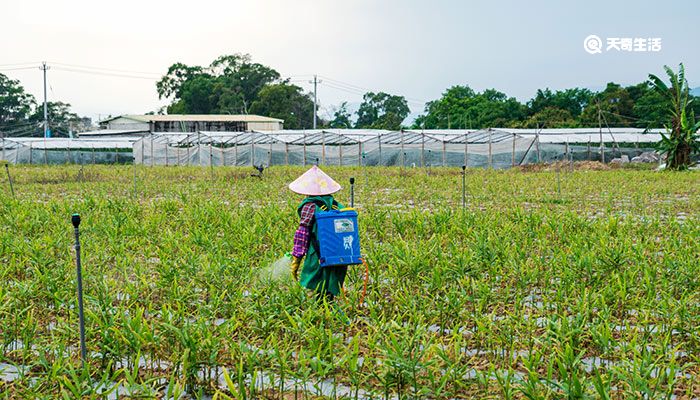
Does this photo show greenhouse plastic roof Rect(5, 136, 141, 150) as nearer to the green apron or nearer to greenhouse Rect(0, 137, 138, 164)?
greenhouse Rect(0, 137, 138, 164)

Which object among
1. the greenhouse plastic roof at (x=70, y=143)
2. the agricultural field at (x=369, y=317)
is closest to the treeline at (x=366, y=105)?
the greenhouse plastic roof at (x=70, y=143)

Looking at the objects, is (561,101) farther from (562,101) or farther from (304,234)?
(304,234)

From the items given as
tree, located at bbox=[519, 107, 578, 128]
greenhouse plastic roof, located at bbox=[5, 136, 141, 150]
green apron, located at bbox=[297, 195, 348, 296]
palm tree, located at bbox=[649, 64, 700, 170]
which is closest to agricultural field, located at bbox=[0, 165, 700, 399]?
green apron, located at bbox=[297, 195, 348, 296]

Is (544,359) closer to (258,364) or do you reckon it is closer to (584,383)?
(584,383)

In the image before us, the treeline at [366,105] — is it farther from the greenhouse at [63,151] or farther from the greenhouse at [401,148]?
the greenhouse at [63,151]

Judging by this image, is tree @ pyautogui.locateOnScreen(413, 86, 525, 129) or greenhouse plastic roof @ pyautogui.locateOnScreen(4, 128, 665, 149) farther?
tree @ pyautogui.locateOnScreen(413, 86, 525, 129)

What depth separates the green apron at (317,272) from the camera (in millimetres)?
3936

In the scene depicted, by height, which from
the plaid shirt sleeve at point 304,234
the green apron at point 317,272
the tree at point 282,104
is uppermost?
the tree at point 282,104

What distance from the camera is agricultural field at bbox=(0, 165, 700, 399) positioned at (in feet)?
9.38

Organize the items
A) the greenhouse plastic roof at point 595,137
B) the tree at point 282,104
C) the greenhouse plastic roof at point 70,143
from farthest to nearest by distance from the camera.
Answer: the tree at point 282,104 → the greenhouse plastic roof at point 70,143 → the greenhouse plastic roof at point 595,137

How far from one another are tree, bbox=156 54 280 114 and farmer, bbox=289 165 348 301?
47342 mm

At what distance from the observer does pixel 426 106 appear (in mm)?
56000

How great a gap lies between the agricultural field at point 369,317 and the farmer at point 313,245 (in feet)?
0.40

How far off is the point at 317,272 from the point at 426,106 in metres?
53.3
